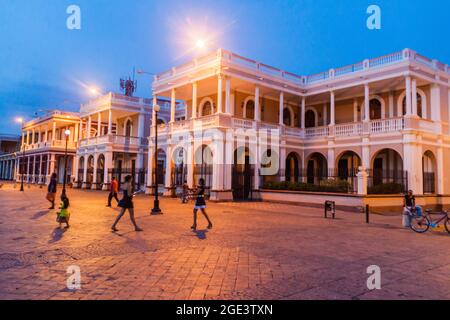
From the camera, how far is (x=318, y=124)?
28.6 meters

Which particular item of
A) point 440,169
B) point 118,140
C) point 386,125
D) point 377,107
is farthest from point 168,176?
point 440,169

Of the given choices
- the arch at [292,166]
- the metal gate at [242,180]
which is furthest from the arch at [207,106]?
the arch at [292,166]

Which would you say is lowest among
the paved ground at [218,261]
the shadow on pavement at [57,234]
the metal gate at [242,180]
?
the paved ground at [218,261]

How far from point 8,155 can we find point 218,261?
237 feet

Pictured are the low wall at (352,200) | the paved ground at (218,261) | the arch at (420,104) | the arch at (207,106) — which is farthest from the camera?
the arch at (207,106)

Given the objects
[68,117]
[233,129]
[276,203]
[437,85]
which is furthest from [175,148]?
[68,117]

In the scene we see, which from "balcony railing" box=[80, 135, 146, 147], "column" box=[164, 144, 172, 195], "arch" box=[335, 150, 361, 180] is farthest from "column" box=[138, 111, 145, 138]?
"arch" box=[335, 150, 361, 180]

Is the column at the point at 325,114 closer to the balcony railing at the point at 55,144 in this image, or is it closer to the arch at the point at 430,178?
the arch at the point at 430,178

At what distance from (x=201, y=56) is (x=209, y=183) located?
9379 mm

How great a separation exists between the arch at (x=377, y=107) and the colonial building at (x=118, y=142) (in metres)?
19.3

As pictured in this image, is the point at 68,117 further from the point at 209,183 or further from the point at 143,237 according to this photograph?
the point at 143,237

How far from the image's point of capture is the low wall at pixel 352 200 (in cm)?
1748

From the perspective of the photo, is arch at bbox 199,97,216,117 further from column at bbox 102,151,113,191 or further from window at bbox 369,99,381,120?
window at bbox 369,99,381,120
